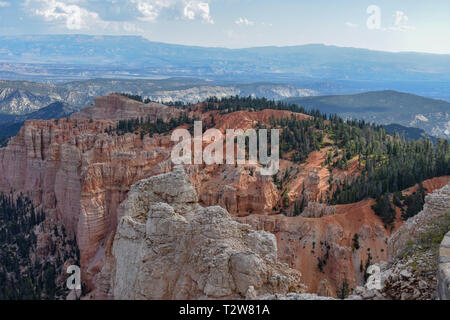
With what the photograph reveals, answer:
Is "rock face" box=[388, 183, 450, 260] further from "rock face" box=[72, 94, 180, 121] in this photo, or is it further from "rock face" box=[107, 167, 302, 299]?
"rock face" box=[72, 94, 180, 121]

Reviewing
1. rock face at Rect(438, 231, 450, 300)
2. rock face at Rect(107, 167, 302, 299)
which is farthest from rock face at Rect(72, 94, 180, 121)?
rock face at Rect(438, 231, 450, 300)

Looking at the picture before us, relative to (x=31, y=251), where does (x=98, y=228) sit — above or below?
above

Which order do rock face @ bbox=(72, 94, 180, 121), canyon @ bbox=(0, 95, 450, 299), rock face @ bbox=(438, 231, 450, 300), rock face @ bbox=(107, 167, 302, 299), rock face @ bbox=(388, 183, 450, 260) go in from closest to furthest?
rock face @ bbox=(438, 231, 450, 300) → rock face @ bbox=(107, 167, 302, 299) → rock face @ bbox=(388, 183, 450, 260) → canyon @ bbox=(0, 95, 450, 299) → rock face @ bbox=(72, 94, 180, 121)

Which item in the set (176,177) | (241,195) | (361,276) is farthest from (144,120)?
(176,177)

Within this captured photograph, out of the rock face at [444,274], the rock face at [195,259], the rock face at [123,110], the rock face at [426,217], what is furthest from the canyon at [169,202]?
the rock face at [123,110]

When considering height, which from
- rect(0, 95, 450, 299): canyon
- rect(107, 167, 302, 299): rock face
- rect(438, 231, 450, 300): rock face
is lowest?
rect(0, 95, 450, 299): canyon
